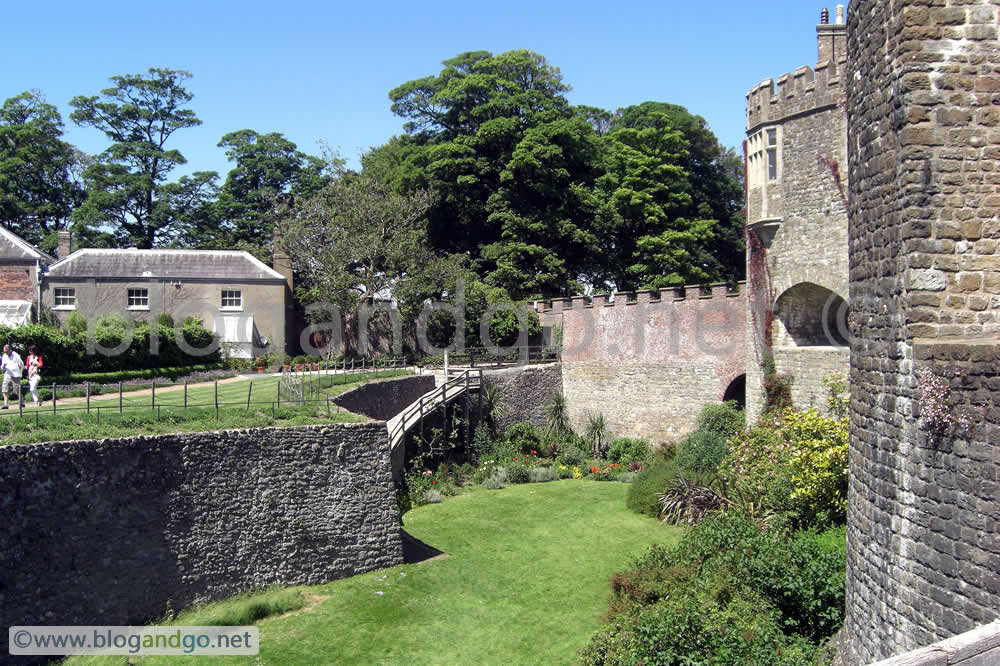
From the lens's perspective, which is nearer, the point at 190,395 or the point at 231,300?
the point at 190,395

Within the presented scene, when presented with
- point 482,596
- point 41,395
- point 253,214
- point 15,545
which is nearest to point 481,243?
point 253,214

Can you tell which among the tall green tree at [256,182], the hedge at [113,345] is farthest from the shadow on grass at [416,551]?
the tall green tree at [256,182]

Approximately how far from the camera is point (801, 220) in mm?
16719

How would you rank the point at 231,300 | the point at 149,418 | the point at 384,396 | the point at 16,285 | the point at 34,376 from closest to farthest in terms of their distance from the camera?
the point at 149,418 < the point at 34,376 < the point at 384,396 < the point at 16,285 < the point at 231,300

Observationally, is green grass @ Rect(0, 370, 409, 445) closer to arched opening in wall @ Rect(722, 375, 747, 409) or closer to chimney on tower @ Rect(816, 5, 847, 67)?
arched opening in wall @ Rect(722, 375, 747, 409)

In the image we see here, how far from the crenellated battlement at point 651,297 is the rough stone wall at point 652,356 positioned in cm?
4

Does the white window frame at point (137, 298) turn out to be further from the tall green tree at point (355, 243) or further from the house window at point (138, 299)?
the tall green tree at point (355, 243)

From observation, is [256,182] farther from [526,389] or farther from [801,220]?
[801,220]

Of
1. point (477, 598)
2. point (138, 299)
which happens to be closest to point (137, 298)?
point (138, 299)

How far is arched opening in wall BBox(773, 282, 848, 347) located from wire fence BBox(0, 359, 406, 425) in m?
10.7

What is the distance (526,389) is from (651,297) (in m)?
5.82

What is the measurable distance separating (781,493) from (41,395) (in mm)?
17556

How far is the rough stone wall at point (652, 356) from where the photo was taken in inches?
905

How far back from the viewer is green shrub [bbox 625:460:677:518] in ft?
60.2
